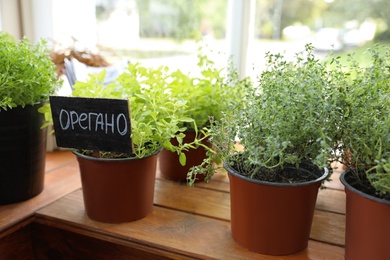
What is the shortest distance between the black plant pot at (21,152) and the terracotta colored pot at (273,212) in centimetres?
57

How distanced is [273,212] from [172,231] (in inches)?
10.6

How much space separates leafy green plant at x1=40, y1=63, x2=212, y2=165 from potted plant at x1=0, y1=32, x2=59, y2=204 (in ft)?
0.17

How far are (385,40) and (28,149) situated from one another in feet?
4.75

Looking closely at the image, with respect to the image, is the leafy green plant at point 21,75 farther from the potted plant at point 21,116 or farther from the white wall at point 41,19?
the white wall at point 41,19

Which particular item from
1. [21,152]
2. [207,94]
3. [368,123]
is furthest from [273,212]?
[21,152]

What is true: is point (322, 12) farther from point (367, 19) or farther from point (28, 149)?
point (28, 149)

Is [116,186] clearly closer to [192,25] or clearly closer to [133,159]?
[133,159]

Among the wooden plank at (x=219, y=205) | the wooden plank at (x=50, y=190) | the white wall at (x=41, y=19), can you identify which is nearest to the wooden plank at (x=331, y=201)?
the wooden plank at (x=219, y=205)

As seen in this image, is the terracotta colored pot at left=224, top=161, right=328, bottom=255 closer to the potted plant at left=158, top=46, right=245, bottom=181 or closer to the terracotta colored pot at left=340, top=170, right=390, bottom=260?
the terracotta colored pot at left=340, top=170, right=390, bottom=260

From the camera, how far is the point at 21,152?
100 cm

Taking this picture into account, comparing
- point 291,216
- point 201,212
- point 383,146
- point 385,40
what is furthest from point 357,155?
point 385,40

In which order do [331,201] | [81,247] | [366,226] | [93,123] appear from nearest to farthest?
[366,226]
[93,123]
[81,247]
[331,201]

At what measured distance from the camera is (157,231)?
905 mm

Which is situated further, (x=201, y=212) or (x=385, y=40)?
(x=385, y=40)
